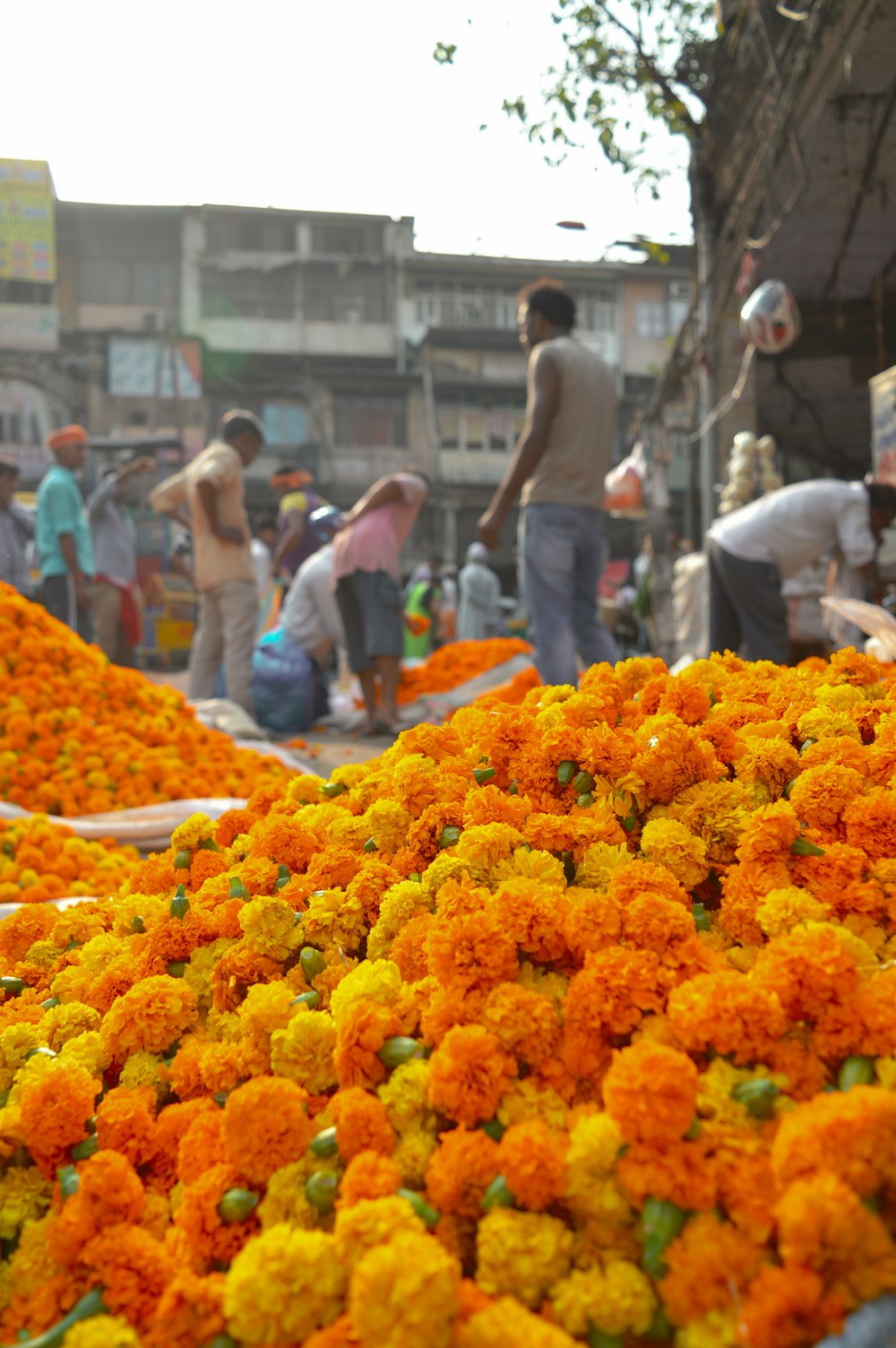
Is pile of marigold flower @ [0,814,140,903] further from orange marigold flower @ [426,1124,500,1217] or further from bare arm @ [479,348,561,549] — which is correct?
bare arm @ [479,348,561,549]

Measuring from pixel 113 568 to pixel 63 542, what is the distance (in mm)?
1351


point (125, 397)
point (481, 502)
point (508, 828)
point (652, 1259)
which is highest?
point (125, 397)

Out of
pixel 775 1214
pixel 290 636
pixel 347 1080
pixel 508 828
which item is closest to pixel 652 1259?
pixel 775 1214

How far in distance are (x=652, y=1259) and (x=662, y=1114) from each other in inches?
4.4

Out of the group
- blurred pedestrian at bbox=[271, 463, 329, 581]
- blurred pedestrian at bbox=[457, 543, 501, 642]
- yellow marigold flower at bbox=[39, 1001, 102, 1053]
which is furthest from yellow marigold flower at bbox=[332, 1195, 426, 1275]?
blurred pedestrian at bbox=[457, 543, 501, 642]

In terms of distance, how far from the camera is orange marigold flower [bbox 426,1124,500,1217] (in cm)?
93

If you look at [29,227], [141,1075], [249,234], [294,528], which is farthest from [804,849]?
[249,234]

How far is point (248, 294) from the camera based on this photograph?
2753 centimetres

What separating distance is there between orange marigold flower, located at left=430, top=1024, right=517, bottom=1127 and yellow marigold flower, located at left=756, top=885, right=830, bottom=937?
0.32 m

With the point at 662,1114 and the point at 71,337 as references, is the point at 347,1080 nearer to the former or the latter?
the point at 662,1114

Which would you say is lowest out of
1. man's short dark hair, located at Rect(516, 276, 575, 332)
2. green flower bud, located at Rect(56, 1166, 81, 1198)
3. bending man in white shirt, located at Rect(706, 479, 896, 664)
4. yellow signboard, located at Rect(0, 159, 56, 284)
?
green flower bud, located at Rect(56, 1166, 81, 1198)

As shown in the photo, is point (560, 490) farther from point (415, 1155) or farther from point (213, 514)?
point (415, 1155)

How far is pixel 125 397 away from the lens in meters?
25.5

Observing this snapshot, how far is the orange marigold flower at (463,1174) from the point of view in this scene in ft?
3.05
